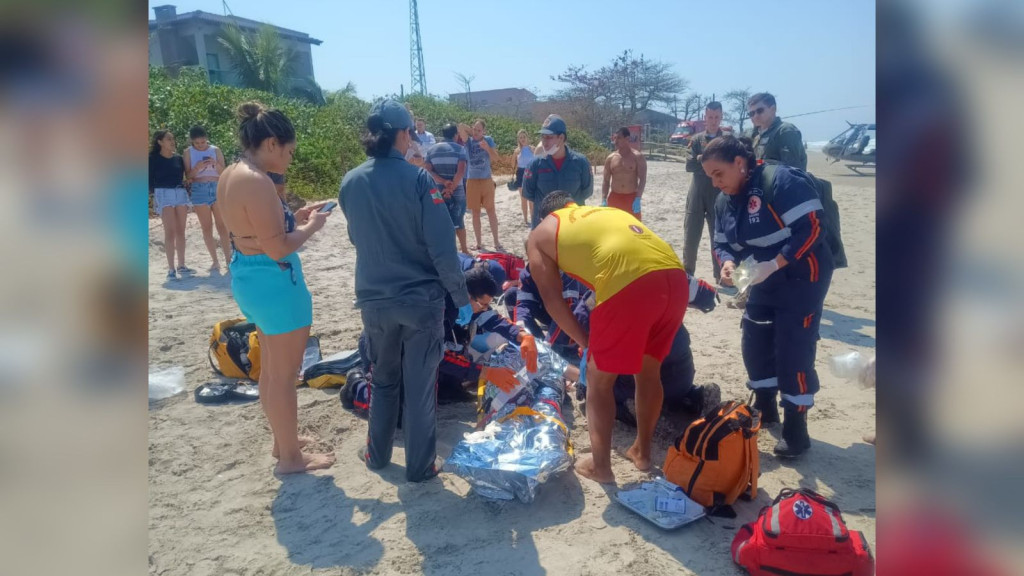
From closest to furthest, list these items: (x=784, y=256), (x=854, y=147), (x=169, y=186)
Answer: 1. (x=784, y=256)
2. (x=169, y=186)
3. (x=854, y=147)

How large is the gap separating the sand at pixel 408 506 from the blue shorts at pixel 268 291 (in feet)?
3.13

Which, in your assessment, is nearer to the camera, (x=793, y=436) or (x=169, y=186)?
(x=793, y=436)

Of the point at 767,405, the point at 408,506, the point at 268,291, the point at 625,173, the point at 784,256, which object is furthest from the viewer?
the point at 625,173

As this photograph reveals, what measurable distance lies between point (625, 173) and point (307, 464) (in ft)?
16.2

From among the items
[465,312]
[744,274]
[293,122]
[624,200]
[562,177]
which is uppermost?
[293,122]

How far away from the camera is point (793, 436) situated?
148 inches

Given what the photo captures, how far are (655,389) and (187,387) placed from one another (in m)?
3.47

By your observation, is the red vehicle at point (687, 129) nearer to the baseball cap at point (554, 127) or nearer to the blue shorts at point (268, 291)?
the baseball cap at point (554, 127)

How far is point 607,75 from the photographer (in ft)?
122

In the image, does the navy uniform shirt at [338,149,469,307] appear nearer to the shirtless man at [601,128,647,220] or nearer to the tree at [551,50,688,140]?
the shirtless man at [601,128,647,220]

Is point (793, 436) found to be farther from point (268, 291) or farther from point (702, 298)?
point (268, 291)

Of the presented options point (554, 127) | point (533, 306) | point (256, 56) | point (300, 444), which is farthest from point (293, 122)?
point (300, 444)

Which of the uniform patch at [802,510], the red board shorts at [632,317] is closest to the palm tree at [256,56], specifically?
the red board shorts at [632,317]
